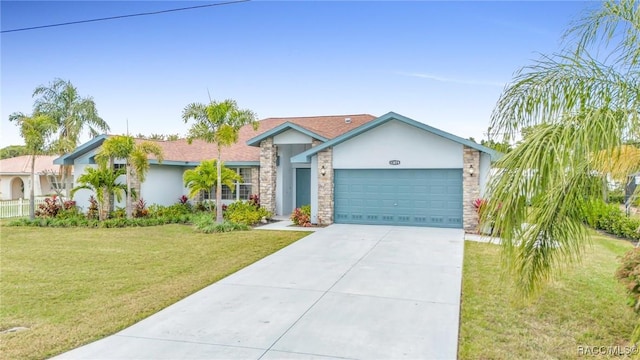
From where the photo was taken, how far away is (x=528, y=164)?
3271 mm

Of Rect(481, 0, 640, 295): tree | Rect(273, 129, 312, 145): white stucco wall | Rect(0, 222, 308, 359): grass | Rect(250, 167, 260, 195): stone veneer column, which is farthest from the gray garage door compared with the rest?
Rect(481, 0, 640, 295): tree

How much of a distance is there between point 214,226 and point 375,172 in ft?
20.6

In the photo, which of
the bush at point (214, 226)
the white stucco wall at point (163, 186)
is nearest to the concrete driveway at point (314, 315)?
the bush at point (214, 226)

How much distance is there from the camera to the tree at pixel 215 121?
47.5 ft

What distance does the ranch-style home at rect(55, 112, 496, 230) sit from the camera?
13609 millimetres

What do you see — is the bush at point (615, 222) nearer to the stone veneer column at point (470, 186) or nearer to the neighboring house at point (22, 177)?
the stone veneer column at point (470, 186)

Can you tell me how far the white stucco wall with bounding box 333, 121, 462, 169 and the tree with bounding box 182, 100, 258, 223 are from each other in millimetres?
4019

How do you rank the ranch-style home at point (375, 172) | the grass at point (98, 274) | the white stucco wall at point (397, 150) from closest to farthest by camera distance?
the grass at point (98, 274)
the ranch-style home at point (375, 172)
the white stucco wall at point (397, 150)

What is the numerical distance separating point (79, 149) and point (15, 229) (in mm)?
4070

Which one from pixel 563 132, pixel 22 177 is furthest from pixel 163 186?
pixel 22 177

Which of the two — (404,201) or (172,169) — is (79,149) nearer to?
(172,169)

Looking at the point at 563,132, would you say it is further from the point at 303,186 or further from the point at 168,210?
the point at 168,210

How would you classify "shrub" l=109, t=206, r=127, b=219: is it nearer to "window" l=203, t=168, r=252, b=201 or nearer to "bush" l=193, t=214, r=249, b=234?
"window" l=203, t=168, r=252, b=201

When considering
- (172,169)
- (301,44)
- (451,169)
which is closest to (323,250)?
(451,169)
